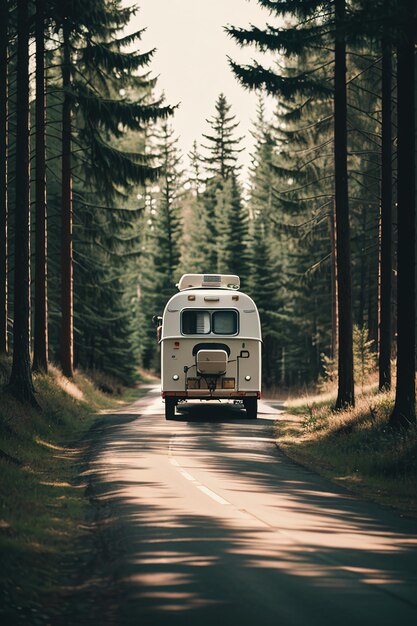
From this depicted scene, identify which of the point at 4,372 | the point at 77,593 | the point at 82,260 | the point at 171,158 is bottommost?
the point at 77,593

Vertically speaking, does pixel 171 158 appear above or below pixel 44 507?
above

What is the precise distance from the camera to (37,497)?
1280cm

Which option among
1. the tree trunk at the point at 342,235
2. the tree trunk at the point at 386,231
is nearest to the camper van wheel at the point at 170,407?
the tree trunk at the point at 342,235

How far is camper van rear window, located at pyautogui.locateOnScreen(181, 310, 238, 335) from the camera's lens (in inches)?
1049

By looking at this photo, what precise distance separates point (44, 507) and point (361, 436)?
8.78 meters

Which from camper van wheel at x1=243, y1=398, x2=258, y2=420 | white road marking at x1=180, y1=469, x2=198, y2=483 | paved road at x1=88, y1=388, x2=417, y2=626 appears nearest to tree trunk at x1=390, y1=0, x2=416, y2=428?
paved road at x1=88, y1=388, x2=417, y2=626

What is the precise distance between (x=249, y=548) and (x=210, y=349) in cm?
1687

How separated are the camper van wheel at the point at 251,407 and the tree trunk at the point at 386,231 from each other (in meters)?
3.53

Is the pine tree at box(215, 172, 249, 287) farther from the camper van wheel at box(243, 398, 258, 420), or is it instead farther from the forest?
the camper van wheel at box(243, 398, 258, 420)

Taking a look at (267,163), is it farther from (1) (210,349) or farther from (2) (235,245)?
(2) (235,245)

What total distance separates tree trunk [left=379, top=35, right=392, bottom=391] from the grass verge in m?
2.32

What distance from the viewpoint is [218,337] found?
2633 cm

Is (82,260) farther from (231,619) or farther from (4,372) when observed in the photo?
(231,619)

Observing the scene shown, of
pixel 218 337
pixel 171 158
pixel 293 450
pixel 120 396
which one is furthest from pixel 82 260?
pixel 171 158
